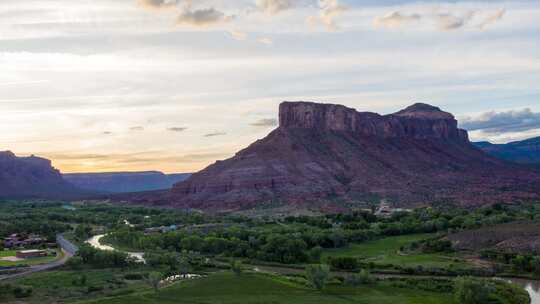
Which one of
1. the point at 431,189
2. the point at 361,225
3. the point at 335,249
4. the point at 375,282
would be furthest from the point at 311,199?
the point at 375,282

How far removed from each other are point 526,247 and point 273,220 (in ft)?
213

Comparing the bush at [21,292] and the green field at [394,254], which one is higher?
the bush at [21,292]

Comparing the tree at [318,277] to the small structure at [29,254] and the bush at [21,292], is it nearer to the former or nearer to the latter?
the bush at [21,292]

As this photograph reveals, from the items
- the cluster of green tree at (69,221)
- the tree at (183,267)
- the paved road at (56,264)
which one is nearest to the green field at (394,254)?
the tree at (183,267)

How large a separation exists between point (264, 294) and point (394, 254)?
34.5 meters

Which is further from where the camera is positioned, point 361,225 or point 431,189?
point 431,189

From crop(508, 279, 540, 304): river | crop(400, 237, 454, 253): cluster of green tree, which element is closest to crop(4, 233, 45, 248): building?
crop(400, 237, 454, 253): cluster of green tree

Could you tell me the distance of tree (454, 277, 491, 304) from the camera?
209 feet

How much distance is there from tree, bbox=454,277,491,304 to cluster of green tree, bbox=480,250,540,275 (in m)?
19.5

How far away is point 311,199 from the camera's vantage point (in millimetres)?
186875

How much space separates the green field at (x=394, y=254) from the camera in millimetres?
87062

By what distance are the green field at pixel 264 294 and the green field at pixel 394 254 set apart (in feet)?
54.4

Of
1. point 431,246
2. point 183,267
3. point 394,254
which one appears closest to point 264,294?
point 183,267

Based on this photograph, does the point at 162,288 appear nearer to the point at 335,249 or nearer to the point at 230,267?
the point at 230,267
